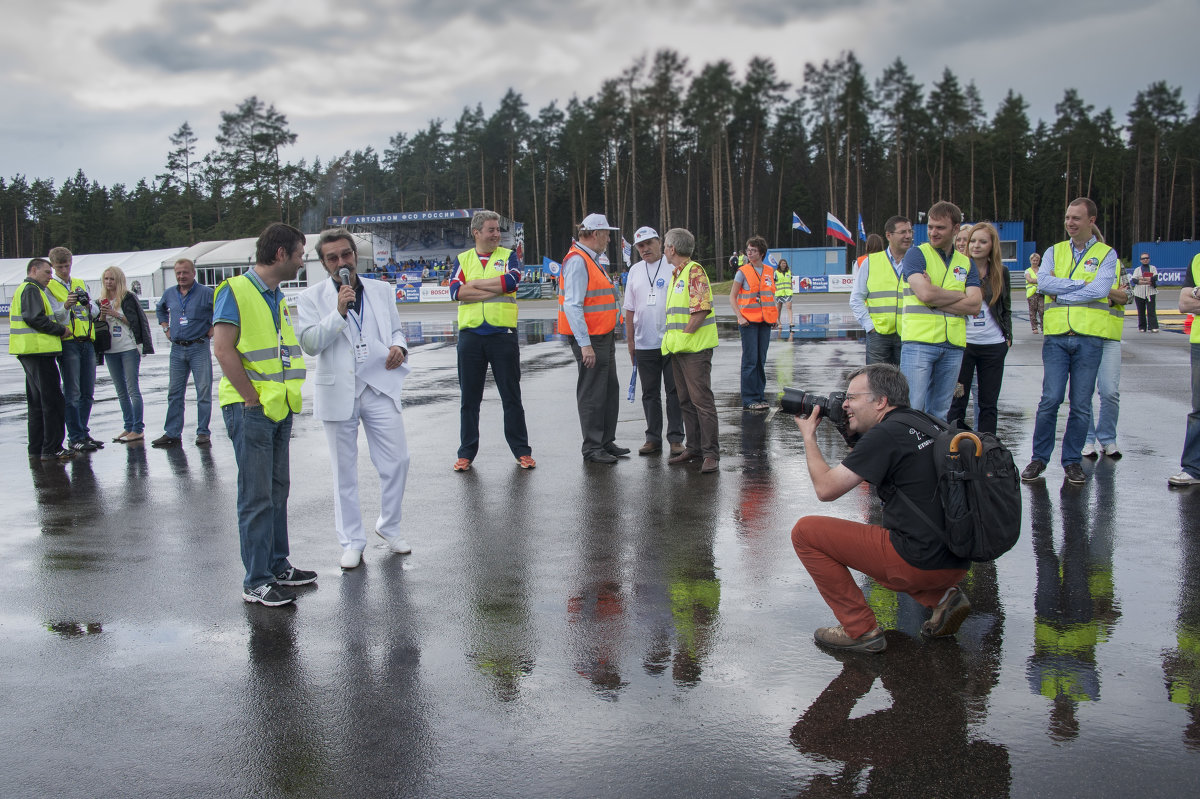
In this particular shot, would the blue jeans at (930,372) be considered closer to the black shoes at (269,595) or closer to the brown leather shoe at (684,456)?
the brown leather shoe at (684,456)

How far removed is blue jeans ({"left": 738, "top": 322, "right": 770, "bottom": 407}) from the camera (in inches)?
399

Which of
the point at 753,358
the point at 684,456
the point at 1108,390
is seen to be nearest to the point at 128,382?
the point at 684,456

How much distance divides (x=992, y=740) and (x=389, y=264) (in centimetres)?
7294

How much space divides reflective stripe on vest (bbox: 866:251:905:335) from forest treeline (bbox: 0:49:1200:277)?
5295 cm

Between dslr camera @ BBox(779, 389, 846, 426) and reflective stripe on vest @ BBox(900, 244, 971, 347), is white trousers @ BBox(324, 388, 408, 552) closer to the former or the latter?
dslr camera @ BBox(779, 389, 846, 426)

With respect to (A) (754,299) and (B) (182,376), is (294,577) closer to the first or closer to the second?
(B) (182,376)

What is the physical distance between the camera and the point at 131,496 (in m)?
7.21

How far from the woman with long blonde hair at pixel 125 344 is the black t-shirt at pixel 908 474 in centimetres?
812

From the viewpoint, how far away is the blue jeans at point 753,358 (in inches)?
399

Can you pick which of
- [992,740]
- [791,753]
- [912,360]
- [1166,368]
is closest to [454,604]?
[791,753]

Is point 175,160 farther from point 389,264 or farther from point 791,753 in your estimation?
point 791,753

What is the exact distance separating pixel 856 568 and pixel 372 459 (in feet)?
9.54

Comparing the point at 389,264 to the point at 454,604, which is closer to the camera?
the point at 454,604

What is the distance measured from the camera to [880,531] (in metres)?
3.98
